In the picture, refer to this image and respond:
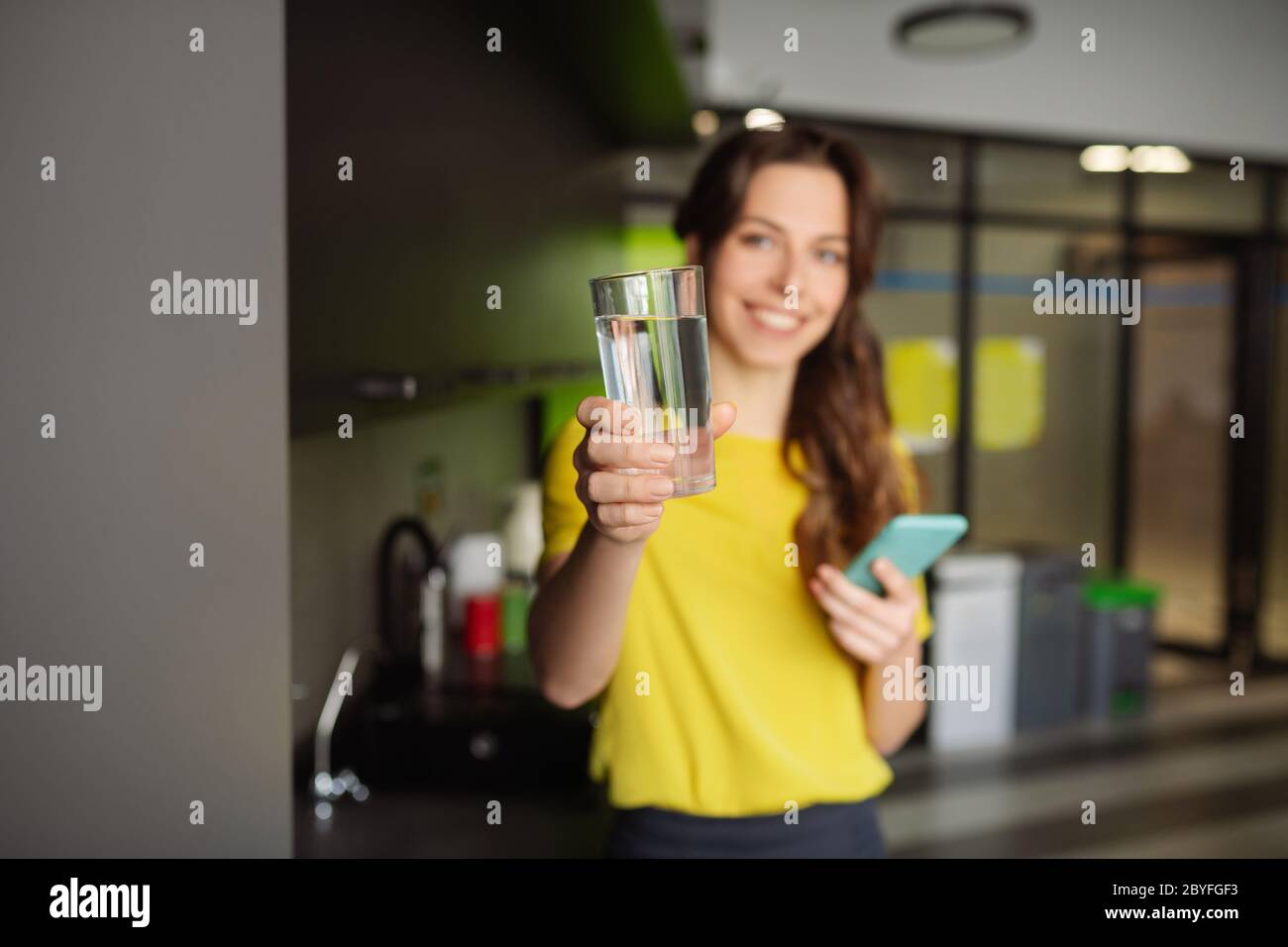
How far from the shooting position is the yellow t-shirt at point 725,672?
1.16m

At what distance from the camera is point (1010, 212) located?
13.6 ft

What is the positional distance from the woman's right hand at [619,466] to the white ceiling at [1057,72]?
9.70ft

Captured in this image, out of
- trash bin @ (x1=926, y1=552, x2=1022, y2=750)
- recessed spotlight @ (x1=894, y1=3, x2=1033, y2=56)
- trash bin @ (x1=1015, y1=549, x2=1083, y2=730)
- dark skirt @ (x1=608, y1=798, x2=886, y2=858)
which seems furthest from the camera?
trash bin @ (x1=1015, y1=549, x2=1083, y2=730)

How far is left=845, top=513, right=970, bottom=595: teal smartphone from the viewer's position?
106cm

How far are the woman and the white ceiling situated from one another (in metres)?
2.44

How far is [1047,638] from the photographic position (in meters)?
3.69

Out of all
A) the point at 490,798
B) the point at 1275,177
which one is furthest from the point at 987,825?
the point at 1275,177

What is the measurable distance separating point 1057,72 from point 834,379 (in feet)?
11.0

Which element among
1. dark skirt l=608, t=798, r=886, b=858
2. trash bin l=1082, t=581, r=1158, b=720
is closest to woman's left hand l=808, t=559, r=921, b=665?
dark skirt l=608, t=798, r=886, b=858
